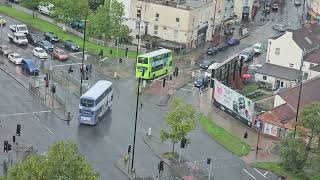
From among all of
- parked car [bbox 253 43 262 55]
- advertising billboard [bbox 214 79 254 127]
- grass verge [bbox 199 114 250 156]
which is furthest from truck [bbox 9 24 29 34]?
grass verge [bbox 199 114 250 156]

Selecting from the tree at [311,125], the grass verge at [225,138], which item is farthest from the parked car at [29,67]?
the tree at [311,125]

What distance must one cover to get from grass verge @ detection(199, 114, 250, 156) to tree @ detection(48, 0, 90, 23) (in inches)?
1503

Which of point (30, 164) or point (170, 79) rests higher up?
point (30, 164)

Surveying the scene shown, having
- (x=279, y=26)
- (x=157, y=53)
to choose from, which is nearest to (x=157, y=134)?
(x=157, y=53)

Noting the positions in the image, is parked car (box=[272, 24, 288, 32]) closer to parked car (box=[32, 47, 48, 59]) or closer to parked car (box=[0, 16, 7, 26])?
parked car (box=[32, 47, 48, 59])

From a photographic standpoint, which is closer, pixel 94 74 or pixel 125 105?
pixel 125 105

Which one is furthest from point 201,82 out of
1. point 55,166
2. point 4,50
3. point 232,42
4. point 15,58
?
point 55,166

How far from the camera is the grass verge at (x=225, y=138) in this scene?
71.6m

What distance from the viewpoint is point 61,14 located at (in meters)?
110

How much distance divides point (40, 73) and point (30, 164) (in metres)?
44.8

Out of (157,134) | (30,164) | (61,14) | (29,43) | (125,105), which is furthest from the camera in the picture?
(61,14)

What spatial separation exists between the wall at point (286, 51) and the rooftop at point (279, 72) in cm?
70

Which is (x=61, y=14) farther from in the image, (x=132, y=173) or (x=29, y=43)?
(x=132, y=173)

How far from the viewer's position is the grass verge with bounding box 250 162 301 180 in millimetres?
66575
